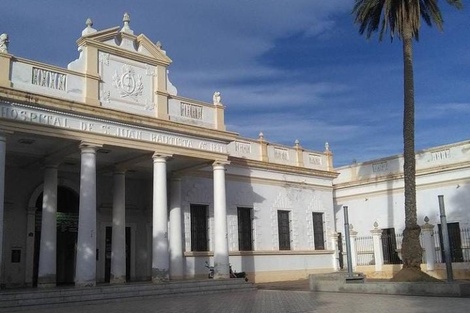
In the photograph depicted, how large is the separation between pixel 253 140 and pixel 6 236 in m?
12.3

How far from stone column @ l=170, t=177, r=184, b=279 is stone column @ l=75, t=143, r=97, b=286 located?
512 centimetres

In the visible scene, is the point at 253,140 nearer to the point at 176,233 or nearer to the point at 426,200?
the point at 176,233

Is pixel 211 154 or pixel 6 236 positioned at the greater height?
pixel 211 154

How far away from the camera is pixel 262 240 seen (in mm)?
→ 24891

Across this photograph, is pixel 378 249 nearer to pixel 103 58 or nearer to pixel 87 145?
pixel 87 145

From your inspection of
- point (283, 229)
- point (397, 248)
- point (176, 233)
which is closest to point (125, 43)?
point (176, 233)

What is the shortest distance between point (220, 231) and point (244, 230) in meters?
4.79

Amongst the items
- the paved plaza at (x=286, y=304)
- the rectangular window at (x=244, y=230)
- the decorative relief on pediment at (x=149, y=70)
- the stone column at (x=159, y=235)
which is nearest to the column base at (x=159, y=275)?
the stone column at (x=159, y=235)

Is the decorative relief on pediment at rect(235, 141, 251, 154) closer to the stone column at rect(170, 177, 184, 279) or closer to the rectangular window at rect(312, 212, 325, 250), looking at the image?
the stone column at rect(170, 177, 184, 279)

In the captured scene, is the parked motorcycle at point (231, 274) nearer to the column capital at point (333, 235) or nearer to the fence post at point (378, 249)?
the fence post at point (378, 249)

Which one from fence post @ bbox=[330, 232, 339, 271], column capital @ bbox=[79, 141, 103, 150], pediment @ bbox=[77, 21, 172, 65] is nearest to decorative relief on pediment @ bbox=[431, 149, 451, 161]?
fence post @ bbox=[330, 232, 339, 271]

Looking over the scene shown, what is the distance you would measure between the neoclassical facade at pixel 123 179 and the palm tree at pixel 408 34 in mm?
6644

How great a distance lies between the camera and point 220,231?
19766mm

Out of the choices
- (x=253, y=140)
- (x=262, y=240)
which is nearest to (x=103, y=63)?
(x=253, y=140)
